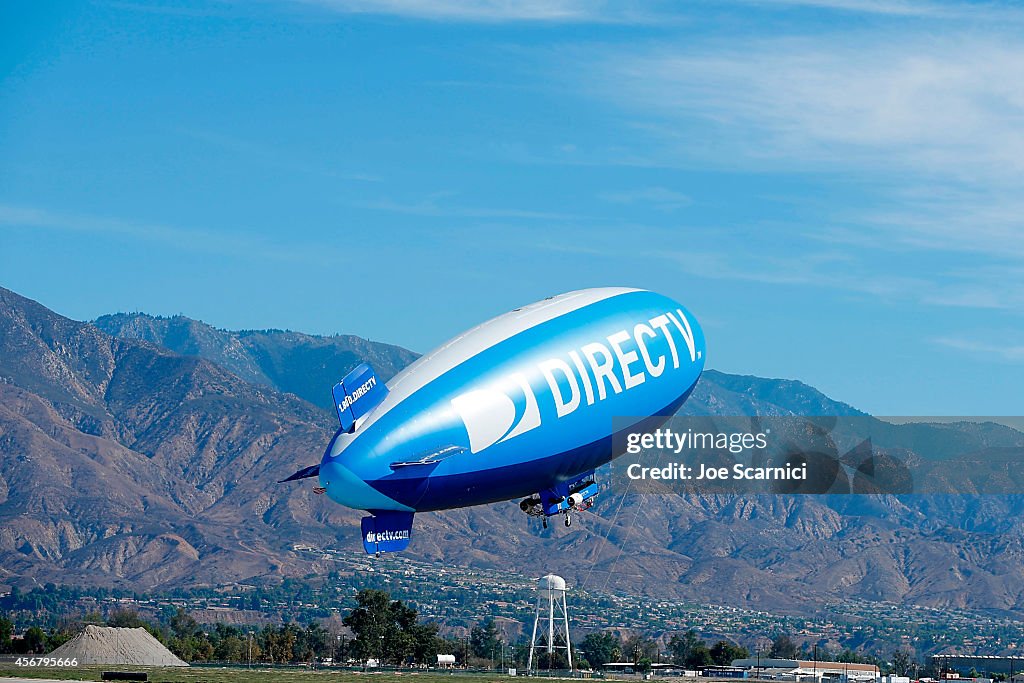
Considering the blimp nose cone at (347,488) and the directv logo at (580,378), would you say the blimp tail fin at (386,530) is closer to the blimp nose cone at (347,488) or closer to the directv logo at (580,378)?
the blimp nose cone at (347,488)

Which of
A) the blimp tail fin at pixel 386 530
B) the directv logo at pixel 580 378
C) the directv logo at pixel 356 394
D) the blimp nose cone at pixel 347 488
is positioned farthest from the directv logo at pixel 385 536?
the directv logo at pixel 356 394

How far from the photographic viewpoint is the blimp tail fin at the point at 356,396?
67.1 m

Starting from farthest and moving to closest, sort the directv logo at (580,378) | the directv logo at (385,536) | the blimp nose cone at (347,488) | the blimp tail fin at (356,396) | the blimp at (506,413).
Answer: the directv logo at (385,536) < the directv logo at (580,378) < the blimp tail fin at (356,396) < the blimp at (506,413) < the blimp nose cone at (347,488)

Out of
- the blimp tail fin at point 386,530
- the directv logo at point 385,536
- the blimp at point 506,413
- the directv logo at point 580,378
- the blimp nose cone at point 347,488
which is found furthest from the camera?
the directv logo at point 385,536

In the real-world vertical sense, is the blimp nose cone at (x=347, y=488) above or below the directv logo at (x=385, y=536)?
above

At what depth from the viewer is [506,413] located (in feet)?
228

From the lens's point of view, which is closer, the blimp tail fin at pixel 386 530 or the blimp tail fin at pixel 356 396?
the blimp tail fin at pixel 356 396

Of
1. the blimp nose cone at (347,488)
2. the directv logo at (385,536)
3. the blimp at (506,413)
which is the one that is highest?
the blimp at (506,413)

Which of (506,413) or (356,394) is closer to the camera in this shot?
(356,394)

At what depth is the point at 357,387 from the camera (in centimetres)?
6744

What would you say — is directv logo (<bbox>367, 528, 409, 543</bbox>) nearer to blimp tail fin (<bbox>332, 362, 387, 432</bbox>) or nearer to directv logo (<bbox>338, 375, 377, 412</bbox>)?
blimp tail fin (<bbox>332, 362, 387, 432</bbox>)

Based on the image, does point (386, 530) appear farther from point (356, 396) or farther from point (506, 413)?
point (506, 413)

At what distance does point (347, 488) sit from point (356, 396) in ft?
13.0

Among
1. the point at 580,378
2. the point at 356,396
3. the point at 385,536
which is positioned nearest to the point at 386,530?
the point at 385,536
